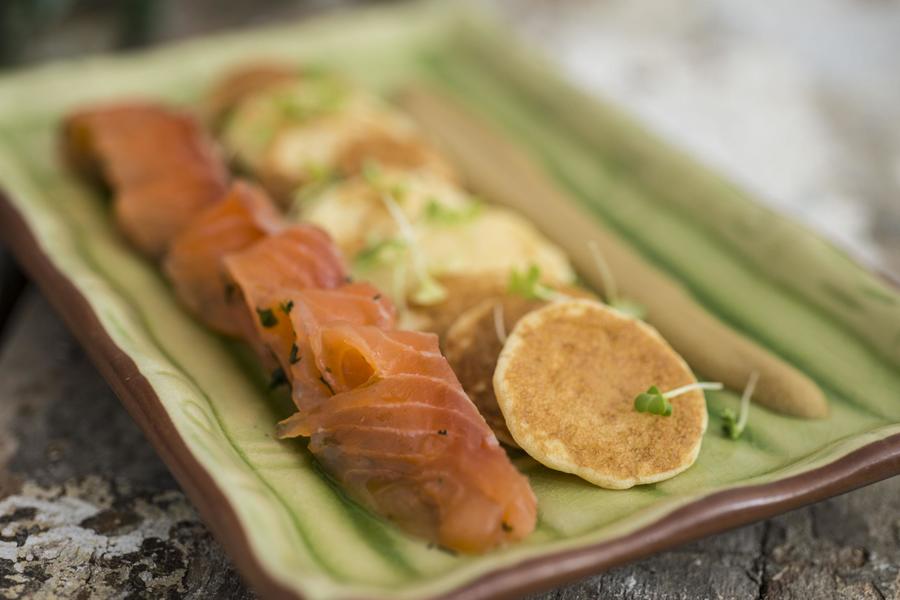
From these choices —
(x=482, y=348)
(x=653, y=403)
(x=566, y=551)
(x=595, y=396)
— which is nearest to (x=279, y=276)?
(x=482, y=348)

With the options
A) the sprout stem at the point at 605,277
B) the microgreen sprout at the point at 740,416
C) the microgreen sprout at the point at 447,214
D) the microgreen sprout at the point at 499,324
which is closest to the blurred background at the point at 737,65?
the sprout stem at the point at 605,277

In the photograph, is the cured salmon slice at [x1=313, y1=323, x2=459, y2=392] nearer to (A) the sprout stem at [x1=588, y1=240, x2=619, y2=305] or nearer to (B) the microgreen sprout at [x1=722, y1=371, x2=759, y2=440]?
(B) the microgreen sprout at [x1=722, y1=371, x2=759, y2=440]

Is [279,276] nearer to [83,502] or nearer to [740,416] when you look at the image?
[83,502]

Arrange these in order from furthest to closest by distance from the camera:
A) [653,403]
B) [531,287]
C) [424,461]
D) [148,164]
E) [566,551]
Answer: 1. [148,164]
2. [531,287]
3. [653,403]
4. [424,461]
5. [566,551]

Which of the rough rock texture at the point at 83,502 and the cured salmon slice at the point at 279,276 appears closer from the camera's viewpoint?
the rough rock texture at the point at 83,502

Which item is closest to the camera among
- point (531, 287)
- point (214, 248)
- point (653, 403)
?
point (653, 403)

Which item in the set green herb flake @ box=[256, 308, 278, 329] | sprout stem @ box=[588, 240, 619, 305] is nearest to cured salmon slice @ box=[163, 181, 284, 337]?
green herb flake @ box=[256, 308, 278, 329]

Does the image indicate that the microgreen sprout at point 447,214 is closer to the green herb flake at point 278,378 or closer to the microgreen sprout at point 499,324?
the microgreen sprout at point 499,324
